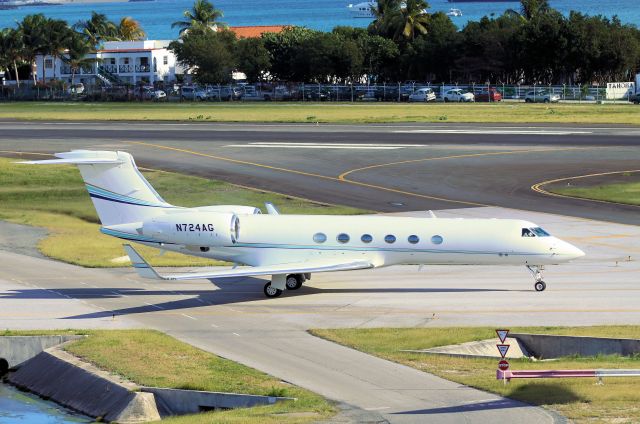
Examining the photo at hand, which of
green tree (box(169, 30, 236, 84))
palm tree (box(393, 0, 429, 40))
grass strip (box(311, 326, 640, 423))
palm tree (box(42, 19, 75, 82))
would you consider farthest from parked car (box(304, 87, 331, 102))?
grass strip (box(311, 326, 640, 423))

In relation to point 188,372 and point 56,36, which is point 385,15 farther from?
point 188,372

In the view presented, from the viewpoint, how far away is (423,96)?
13862cm

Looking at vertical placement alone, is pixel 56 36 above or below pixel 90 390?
above

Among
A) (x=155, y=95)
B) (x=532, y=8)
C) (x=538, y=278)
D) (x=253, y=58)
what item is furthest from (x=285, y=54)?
(x=538, y=278)

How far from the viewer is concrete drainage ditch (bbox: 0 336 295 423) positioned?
27.1 m

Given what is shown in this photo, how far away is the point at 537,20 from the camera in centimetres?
14725

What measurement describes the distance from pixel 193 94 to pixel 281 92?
12.2 meters

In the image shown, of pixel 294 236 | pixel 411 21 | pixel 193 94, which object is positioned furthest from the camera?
pixel 411 21

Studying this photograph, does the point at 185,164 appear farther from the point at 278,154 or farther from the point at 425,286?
the point at 425,286

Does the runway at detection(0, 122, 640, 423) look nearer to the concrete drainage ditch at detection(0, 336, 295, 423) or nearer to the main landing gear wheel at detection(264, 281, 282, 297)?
the main landing gear wheel at detection(264, 281, 282, 297)

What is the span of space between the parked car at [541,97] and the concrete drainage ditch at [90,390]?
107420mm

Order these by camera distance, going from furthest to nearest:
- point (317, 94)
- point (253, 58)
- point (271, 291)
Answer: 1. point (253, 58)
2. point (317, 94)
3. point (271, 291)

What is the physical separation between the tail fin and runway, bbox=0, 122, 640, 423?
294 centimetres

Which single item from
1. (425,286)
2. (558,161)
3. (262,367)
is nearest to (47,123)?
(558,161)
